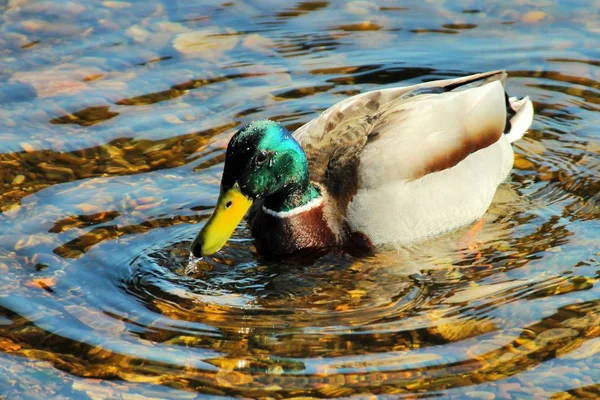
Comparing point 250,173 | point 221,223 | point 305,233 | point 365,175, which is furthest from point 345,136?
point 221,223

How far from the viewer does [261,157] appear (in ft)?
23.8

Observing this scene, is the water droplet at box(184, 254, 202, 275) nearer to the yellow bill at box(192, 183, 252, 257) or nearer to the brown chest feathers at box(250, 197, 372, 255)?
the yellow bill at box(192, 183, 252, 257)

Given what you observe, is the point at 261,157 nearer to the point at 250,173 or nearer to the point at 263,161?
the point at 263,161

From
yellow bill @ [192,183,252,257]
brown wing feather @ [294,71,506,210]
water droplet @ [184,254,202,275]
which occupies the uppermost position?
brown wing feather @ [294,71,506,210]

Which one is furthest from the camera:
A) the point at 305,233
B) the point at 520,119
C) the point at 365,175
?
the point at 520,119

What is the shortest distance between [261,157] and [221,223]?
528 millimetres

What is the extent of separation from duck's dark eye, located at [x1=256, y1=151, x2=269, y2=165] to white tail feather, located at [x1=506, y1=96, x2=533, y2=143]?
7.87ft

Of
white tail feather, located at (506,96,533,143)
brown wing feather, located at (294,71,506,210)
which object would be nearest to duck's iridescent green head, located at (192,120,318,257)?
brown wing feather, located at (294,71,506,210)

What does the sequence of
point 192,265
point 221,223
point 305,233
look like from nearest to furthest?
point 221,223
point 192,265
point 305,233

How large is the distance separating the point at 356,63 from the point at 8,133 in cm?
330

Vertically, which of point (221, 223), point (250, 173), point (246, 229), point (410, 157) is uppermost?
point (250, 173)

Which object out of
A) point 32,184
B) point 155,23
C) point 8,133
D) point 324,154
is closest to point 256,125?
point 324,154

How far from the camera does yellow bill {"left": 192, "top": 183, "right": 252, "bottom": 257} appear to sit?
704cm

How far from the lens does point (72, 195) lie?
26.9ft
